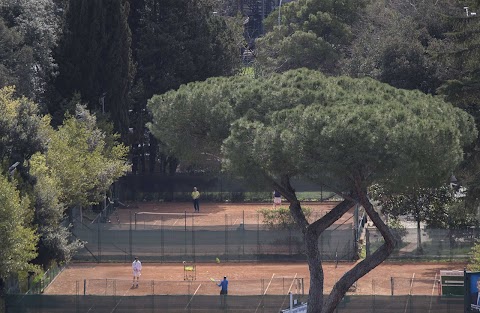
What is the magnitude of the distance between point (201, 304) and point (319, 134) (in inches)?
400

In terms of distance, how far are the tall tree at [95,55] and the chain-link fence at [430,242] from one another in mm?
17790

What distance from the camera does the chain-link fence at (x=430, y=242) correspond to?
157 ft

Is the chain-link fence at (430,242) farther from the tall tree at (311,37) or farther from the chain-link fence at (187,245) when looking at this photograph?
the tall tree at (311,37)

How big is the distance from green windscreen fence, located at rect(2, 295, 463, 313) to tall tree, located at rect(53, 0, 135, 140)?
22499 millimetres

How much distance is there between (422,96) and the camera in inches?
1339

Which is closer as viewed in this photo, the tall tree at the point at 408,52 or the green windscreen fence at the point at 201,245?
the green windscreen fence at the point at 201,245

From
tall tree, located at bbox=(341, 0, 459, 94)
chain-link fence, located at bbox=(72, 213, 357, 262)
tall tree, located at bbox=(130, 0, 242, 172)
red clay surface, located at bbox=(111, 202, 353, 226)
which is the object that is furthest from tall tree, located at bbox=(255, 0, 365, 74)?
chain-link fence, located at bbox=(72, 213, 357, 262)

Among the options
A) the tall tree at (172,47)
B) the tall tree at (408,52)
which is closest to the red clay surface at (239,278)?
the tall tree at (408,52)

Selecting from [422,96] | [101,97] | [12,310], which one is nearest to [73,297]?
[12,310]

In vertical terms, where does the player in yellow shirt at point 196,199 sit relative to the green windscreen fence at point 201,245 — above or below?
above

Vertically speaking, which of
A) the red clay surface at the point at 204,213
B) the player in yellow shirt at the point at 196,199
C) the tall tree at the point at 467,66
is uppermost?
the tall tree at the point at 467,66

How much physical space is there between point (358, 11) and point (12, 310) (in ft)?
153

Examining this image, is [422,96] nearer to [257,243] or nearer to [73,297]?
[73,297]

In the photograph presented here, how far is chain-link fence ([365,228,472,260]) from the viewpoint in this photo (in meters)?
48.0
